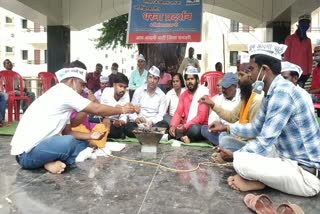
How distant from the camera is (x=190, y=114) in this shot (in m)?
5.21

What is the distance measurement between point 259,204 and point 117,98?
3248mm

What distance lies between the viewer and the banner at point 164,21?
780 cm

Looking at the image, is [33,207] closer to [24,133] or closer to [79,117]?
[24,133]

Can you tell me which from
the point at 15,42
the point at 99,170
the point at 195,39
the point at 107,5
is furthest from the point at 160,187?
the point at 15,42

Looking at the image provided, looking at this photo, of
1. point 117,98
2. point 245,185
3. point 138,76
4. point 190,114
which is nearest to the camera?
point 245,185

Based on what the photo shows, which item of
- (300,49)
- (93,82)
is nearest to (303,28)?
(300,49)

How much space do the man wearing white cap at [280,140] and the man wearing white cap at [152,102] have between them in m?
2.66

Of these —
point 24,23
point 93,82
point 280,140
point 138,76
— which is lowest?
point 280,140

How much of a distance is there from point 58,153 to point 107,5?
731cm

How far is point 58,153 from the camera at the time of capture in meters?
3.35

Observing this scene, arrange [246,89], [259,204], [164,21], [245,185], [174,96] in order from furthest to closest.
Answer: [164,21] → [174,96] → [246,89] → [245,185] → [259,204]

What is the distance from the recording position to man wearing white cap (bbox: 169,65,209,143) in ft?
16.5

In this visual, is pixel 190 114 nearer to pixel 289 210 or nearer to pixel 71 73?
pixel 71 73

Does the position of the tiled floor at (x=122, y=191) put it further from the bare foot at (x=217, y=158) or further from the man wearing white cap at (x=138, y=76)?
the man wearing white cap at (x=138, y=76)
